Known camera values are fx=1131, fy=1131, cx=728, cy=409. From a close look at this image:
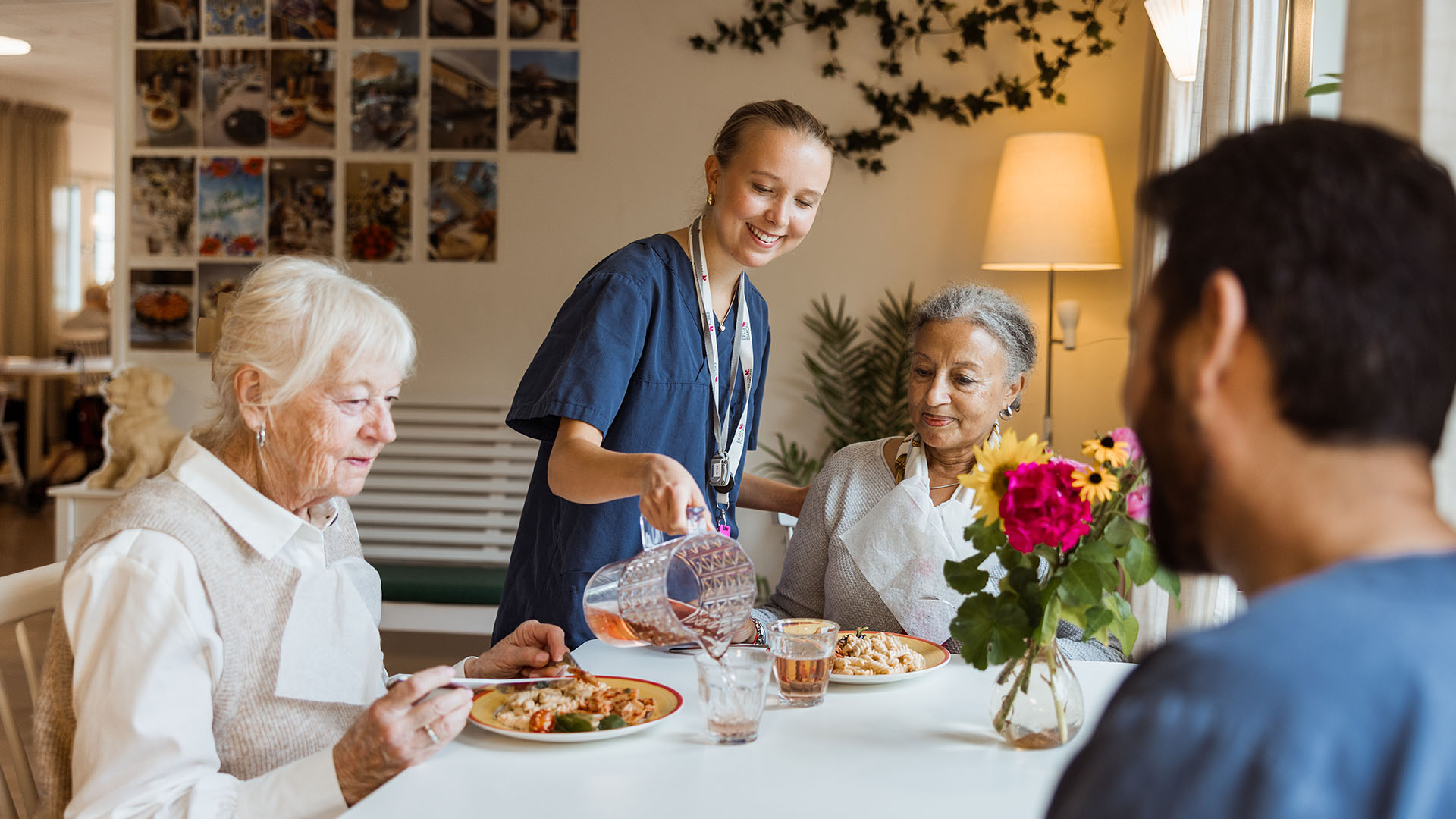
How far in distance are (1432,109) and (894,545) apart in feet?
3.84

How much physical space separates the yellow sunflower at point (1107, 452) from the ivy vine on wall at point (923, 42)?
3.11 m

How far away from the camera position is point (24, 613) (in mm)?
1441

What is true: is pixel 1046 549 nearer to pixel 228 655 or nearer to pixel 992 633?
pixel 992 633

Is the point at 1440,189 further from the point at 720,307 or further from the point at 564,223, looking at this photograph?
the point at 564,223

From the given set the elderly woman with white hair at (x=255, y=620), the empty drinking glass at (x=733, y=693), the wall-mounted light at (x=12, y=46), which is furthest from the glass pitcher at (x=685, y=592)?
the wall-mounted light at (x=12, y=46)

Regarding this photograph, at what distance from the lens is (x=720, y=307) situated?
2035 mm

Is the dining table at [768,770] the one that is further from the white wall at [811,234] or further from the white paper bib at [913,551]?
the white wall at [811,234]

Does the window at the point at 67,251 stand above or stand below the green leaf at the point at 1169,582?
above

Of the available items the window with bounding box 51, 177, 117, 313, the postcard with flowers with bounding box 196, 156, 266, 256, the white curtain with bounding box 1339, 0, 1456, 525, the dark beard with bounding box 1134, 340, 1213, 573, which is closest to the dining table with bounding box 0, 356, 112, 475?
the window with bounding box 51, 177, 117, 313

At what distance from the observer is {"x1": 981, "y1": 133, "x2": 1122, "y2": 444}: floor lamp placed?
3.75 meters

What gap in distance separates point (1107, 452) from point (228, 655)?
99 centimetres

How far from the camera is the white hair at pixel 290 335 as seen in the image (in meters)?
1.36

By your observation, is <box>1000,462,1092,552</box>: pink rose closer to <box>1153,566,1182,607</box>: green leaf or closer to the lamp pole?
<box>1153,566,1182,607</box>: green leaf

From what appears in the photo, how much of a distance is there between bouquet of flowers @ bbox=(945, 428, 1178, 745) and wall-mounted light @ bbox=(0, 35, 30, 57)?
7569 mm
